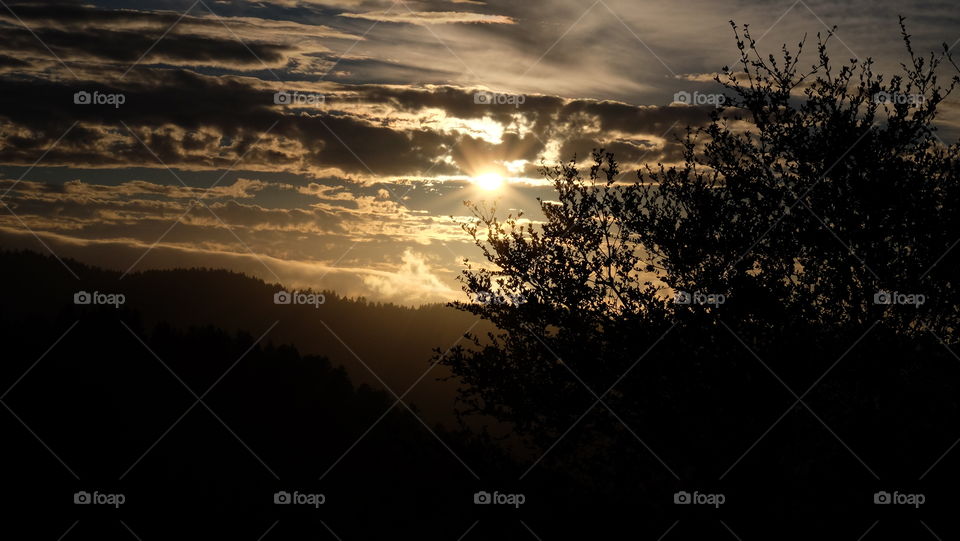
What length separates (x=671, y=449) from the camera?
37.8 ft

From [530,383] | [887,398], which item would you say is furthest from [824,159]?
[530,383]

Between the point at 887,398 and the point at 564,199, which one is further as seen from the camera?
the point at 564,199

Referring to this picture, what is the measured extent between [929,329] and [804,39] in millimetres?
5501

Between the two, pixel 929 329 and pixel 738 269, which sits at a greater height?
pixel 738 269

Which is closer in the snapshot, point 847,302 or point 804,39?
point 847,302

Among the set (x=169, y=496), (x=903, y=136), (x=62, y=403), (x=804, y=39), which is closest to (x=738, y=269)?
(x=903, y=136)

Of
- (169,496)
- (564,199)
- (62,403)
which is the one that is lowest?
(169,496)

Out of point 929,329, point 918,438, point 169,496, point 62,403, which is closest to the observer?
point 918,438

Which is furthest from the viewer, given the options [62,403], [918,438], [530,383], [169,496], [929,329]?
[62,403]

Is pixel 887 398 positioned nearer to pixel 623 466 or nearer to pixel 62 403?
pixel 623 466

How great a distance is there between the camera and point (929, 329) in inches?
452

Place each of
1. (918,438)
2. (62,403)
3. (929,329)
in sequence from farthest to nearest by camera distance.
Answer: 1. (62,403)
2. (929,329)
3. (918,438)

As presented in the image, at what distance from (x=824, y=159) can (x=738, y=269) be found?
8.16 feet

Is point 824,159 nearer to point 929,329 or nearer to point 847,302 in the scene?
point 847,302
